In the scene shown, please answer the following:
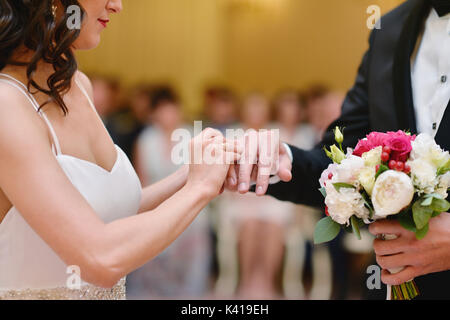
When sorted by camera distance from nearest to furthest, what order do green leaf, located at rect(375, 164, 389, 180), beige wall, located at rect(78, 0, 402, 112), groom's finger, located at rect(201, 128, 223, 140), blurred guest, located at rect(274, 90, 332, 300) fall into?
green leaf, located at rect(375, 164, 389, 180)
groom's finger, located at rect(201, 128, 223, 140)
blurred guest, located at rect(274, 90, 332, 300)
beige wall, located at rect(78, 0, 402, 112)

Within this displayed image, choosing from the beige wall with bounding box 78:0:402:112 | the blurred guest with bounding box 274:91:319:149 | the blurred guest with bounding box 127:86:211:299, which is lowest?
the blurred guest with bounding box 127:86:211:299

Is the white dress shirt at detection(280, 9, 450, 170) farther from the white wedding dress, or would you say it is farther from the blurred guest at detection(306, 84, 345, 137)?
the blurred guest at detection(306, 84, 345, 137)

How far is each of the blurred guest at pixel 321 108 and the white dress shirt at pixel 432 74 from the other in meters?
3.37

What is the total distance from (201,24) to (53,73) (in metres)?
7.23

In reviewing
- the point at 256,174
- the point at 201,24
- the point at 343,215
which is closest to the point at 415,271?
the point at 343,215

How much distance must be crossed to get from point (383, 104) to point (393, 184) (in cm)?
75

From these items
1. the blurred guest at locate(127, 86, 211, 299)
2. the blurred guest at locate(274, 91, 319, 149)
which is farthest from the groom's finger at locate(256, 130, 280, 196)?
→ the blurred guest at locate(274, 91, 319, 149)

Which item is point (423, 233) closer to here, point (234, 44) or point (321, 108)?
point (321, 108)

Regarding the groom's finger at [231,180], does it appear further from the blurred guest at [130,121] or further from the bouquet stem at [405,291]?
the blurred guest at [130,121]

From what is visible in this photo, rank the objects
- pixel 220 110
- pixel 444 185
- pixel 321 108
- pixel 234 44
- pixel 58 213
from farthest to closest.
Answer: pixel 234 44, pixel 220 110, pixel 321 108, pixel 444 185, pixel 58 213

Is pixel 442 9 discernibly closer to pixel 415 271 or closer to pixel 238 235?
pixel 415 271

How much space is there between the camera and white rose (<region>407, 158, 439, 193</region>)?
154 cm

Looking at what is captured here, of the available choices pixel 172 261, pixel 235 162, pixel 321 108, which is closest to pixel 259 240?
pixel 172 261

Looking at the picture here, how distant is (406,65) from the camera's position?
2148 millimetres
